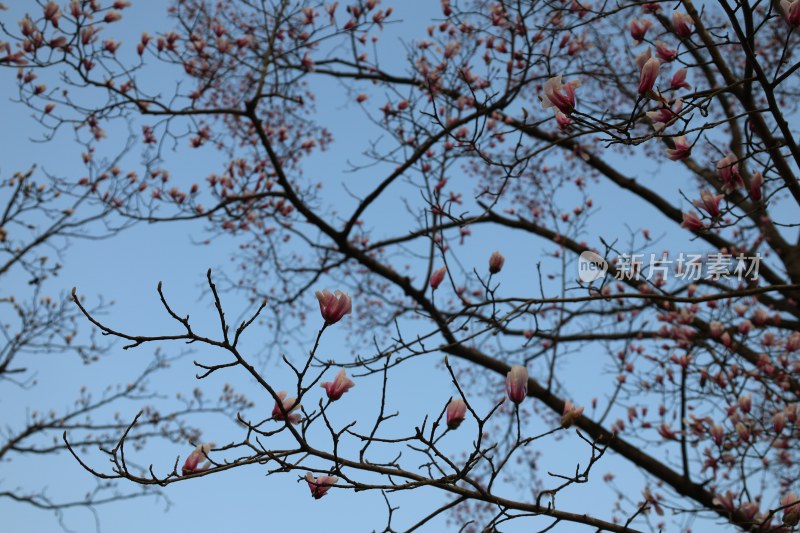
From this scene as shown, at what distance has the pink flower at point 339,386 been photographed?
167 cm

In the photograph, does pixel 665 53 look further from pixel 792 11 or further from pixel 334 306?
pixel 334 306

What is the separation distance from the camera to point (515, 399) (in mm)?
1750

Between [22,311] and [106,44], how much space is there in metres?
2.96

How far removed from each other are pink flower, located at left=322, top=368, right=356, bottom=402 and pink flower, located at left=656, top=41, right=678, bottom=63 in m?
1.69

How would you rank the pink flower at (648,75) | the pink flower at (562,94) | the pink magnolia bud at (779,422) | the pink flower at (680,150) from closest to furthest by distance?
the pink flower at (648,75) → the pink flower at (562,94) → the pink flower at (680,150) → the pink magnolia bud at (779,422)

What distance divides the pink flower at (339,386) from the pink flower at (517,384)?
41 centimetres

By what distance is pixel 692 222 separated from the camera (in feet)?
8.57

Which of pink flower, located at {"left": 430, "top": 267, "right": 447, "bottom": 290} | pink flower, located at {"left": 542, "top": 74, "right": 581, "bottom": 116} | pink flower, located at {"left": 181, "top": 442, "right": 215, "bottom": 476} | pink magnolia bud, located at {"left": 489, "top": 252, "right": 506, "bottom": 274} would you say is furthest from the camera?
pink flower, located at {"left": 430, "top": 267, "right": 447, "bottom": 290}

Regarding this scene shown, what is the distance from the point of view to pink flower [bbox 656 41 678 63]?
2408 mm

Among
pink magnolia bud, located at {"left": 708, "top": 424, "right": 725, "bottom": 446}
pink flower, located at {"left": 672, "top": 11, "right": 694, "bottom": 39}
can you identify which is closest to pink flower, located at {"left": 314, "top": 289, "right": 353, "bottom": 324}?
pink flower, located at {"left": 672, "top": 11, "right": 694, "bottom": 39}

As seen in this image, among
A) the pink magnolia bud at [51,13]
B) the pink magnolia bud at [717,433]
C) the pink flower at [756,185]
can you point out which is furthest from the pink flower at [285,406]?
the pink magnolia bud at [51,13]

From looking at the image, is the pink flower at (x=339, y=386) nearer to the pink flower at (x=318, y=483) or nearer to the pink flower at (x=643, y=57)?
the pink flower at (x=318, y=483)

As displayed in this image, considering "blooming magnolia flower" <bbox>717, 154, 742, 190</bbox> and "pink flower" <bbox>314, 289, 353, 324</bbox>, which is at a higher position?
"blooming magnolia flower" <bbox>717, 154, 742, 190</bbox>
